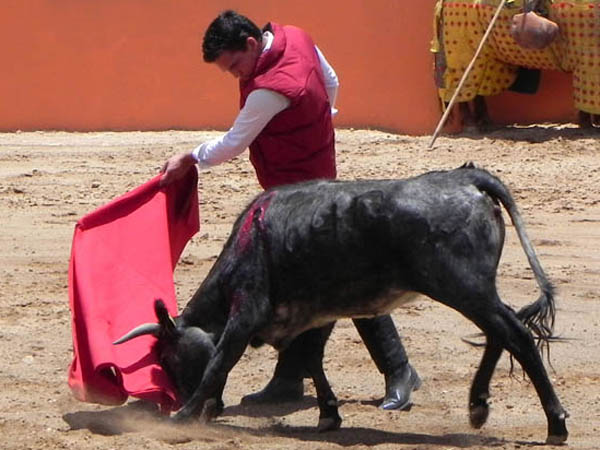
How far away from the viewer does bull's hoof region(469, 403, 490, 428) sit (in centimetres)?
592

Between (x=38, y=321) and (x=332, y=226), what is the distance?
7.63 feet

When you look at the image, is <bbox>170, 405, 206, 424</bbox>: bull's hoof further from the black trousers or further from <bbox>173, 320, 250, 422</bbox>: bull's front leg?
the black trousers

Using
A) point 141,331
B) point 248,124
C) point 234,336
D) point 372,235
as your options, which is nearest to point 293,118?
point 248,124

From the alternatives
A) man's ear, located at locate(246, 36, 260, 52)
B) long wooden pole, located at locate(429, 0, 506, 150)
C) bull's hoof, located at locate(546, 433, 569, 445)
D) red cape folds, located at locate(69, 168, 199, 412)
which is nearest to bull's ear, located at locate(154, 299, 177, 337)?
red cape folds, located at locate(69, 168, 199, 412)

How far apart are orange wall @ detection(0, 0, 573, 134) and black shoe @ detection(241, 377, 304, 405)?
21.7 feet

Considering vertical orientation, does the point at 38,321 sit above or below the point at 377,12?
below

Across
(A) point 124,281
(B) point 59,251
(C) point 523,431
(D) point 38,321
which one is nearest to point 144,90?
(B) point 59,251

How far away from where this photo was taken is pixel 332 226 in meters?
5.77

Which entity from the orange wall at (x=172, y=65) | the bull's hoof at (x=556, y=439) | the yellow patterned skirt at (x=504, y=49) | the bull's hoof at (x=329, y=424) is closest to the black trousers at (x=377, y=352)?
the bull's hoof at (x=329, y=424)

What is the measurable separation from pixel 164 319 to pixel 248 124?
2.75ft

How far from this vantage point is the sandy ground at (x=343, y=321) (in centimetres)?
597

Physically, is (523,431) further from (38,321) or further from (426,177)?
(38,321)

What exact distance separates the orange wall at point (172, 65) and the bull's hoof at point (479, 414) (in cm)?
706

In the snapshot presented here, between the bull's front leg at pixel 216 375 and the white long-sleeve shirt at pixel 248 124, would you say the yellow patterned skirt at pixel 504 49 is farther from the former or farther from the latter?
the bull's front leg at pixel 216 375
